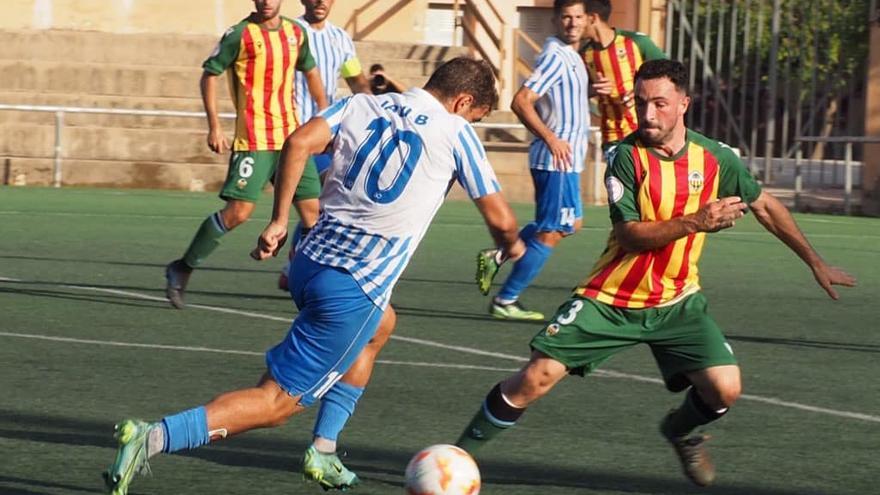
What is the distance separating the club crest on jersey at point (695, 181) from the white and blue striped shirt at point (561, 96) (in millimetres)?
4534

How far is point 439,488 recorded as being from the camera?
5488mm

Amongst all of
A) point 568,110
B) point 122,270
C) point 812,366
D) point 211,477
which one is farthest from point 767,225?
point 122,270

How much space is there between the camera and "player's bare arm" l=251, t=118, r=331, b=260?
19.0 feet

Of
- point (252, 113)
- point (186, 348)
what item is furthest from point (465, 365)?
point (252, 113)

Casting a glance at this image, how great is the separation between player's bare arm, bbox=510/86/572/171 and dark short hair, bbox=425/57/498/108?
4.53 meters

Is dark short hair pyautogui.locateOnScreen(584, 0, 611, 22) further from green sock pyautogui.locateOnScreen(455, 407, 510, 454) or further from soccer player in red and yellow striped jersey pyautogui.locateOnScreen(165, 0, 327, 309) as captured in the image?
green sock pyautogui.locateOnScreen(455, 407, 510, 454)

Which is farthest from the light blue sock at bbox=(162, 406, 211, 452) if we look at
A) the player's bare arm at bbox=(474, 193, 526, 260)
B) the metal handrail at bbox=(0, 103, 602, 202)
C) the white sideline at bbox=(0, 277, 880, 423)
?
the metal handrail at bbox=(0, 103, 602, 202)

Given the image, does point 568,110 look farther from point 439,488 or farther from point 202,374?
point 439,488

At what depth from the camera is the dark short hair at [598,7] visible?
10.7 meters

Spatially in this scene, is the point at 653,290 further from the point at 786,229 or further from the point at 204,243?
the point at 204,243

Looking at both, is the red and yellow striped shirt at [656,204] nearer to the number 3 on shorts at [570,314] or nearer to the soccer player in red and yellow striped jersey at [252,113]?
the number 3 on shorts at [570,314]

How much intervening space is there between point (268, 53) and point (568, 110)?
6.30 feet

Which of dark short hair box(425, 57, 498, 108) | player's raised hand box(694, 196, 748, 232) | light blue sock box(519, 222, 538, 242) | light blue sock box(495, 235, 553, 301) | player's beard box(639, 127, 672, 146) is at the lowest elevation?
light blue sock box(495, 235, 553, 301)

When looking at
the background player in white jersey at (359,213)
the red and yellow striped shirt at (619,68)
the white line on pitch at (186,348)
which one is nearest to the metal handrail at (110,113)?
the red and yellow striped shirt at (619,68)
